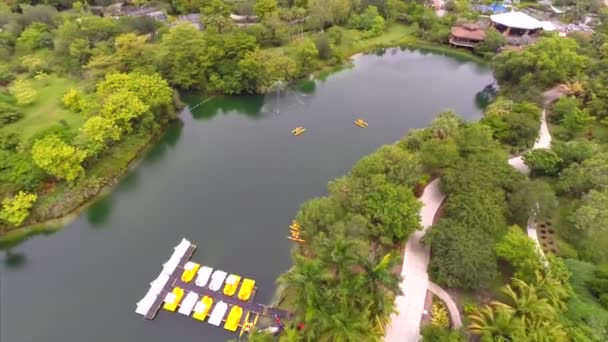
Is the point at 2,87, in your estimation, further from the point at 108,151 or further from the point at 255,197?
the point at 255,197

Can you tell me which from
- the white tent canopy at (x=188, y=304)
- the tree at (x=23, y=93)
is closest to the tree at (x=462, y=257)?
the white tent canopy at (x=188, y=304)

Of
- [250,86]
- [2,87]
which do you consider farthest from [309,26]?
[2,87]

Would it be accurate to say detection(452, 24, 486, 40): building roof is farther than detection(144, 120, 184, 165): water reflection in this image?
Yes

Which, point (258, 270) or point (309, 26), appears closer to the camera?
point (258, 270)

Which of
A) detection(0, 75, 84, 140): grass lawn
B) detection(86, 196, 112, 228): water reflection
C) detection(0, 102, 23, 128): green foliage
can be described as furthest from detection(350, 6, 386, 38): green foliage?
detection(0, 102, 23, 128): green foliage

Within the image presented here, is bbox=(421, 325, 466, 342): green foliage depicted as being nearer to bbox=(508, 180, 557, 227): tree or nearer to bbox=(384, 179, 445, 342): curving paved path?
bbox=(384, 179, 445, 342): curving paved path

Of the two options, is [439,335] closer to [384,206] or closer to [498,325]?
[498,325]

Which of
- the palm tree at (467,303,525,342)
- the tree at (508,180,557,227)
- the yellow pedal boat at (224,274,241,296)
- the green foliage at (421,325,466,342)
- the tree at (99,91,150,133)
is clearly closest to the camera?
the palm tree at (467,303,525,342)
